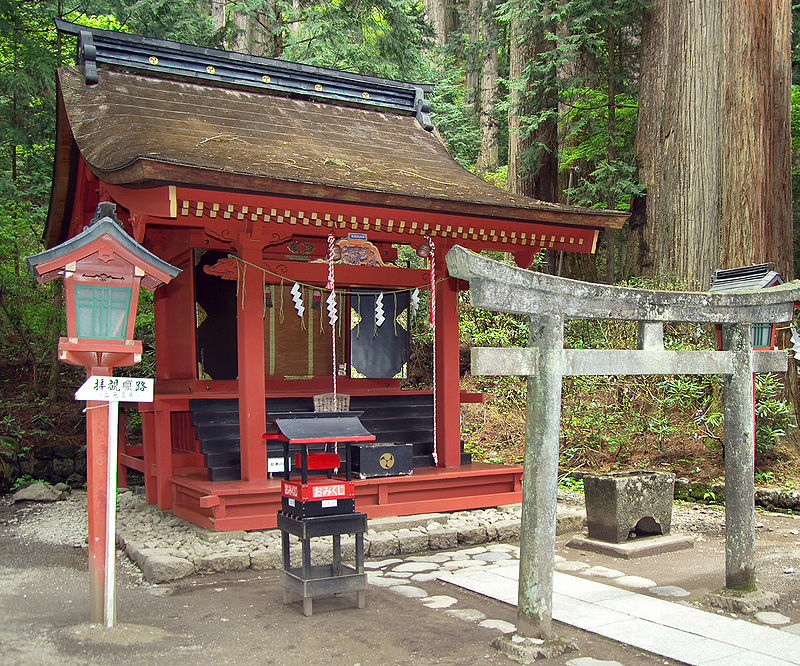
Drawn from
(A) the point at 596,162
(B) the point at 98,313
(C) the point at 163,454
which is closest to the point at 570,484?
(C) the point at 163,454

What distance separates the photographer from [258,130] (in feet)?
29.5

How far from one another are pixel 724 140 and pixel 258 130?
6.77 meters

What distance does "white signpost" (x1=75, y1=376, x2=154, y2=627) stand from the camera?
16.3 ft

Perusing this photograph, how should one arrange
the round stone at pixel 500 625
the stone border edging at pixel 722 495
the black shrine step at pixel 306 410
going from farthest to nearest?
the stone border edging at pixel 722 495
the black shrine step at pixel 306 410
the round stone at pixel 500 625

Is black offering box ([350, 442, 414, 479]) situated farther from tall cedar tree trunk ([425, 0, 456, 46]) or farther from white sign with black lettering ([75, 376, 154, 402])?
tall cedar tree trunk ([425, 0, 456, 46])

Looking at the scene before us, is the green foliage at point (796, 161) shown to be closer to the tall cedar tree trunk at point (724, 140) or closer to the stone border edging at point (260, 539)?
the tall cedar tree trunk at point (724, 140)

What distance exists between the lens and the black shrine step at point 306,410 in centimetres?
823

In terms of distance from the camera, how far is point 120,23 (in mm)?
14883

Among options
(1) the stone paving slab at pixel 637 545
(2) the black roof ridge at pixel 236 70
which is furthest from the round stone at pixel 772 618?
(2) the black roof ridge at pixel 236 70

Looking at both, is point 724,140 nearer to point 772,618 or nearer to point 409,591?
point 772,618

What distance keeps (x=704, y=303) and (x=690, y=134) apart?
6.81 metres

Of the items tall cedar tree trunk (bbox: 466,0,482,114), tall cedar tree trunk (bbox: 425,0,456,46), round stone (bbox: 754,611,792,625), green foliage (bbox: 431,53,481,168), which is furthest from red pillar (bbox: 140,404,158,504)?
tall cedar tree trunk (bbox: 425,0,456,46)

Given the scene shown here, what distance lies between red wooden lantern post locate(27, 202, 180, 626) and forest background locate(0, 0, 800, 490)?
694 cm

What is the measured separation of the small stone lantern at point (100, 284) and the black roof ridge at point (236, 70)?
4.81 metres
